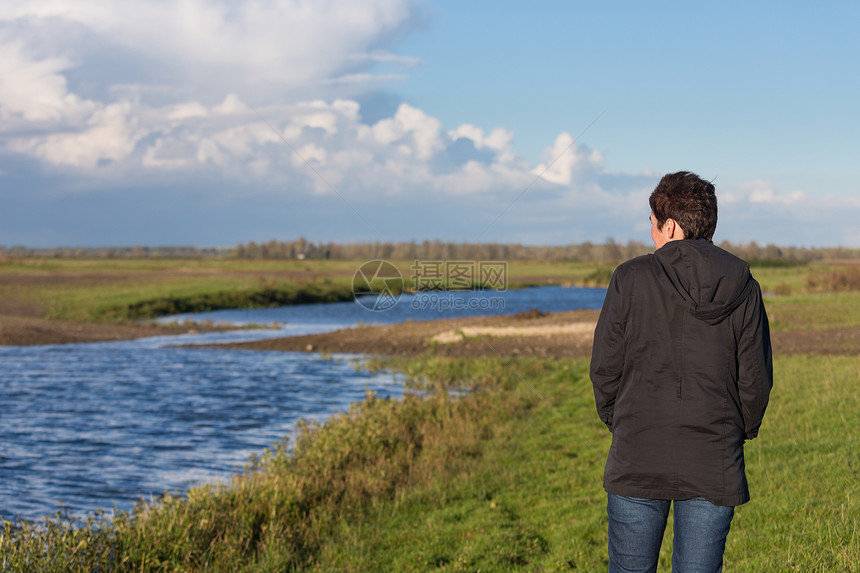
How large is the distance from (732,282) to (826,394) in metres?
11.4

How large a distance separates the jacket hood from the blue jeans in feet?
3.09

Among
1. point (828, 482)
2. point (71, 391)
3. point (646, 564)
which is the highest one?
point (646, 564)

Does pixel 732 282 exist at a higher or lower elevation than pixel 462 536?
higher

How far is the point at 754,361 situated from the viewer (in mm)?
3270

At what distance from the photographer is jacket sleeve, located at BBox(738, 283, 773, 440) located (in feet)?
10.6

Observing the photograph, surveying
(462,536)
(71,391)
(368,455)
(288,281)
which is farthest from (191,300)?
(462,536)

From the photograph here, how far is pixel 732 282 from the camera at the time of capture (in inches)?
125

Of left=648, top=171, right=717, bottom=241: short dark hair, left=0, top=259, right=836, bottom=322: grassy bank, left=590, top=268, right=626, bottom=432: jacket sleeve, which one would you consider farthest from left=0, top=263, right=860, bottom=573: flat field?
left=0, top=259, right=836, bottom=322: grassy bank

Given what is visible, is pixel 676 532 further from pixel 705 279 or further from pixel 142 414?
pixel 142 414

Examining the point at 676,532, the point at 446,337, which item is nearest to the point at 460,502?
the point at 676,532

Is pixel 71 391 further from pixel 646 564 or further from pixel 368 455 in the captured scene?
pixel 646 564

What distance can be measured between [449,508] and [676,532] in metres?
6.09

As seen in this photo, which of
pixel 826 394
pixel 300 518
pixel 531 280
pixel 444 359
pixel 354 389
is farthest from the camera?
pixel 531 280

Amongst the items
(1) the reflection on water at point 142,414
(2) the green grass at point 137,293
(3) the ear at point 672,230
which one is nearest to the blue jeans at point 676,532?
(3) the ear at point 672,230
